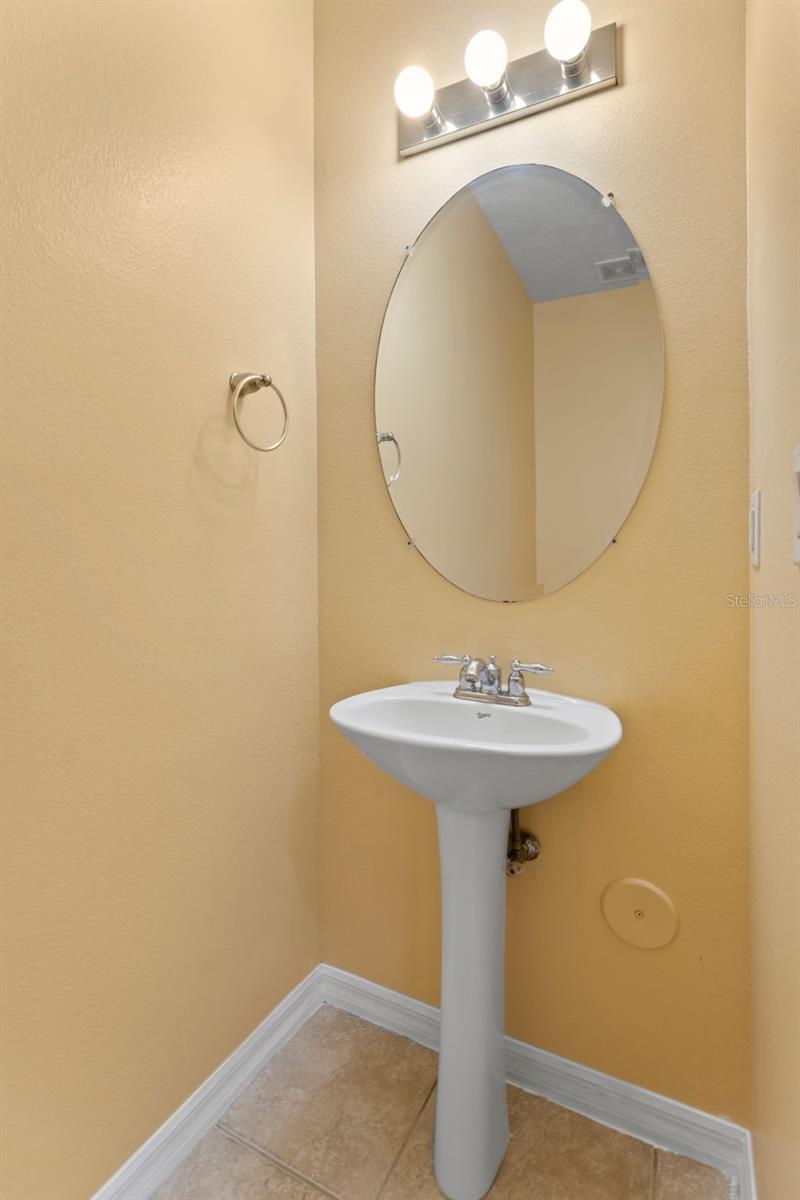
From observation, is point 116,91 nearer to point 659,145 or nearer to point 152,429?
point 152,429

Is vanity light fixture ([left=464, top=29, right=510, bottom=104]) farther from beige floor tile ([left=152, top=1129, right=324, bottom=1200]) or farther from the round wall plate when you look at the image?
beige floor tile ([left=152, top=1129, right=324, bottom=1200])

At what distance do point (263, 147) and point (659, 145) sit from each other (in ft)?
2.75

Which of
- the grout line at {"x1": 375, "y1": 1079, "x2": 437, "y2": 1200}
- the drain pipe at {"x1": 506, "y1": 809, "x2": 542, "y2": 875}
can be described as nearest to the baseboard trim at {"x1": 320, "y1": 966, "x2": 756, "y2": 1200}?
the grout line at {"x1": 375, "y1": 1079, "x2": 437, "y2": 1200}

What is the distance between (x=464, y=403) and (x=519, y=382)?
0.13 m

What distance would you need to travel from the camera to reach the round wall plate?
1216 mm

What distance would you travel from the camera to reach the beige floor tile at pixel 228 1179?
1129 mm

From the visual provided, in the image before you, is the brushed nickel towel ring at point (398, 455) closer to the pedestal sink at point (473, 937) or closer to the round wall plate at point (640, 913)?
the pedestal sink at point (473, 937)

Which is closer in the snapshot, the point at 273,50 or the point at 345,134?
the point at 273,50

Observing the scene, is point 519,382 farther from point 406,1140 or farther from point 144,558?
point 406,1140

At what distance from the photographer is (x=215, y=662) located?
4.18 ft

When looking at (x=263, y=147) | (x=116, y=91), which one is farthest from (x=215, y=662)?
(x=263, y=147)

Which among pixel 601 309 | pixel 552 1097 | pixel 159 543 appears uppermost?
pixel 601 309

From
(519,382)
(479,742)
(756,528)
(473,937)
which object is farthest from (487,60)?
(473,937)

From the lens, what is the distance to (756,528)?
1.04 m
